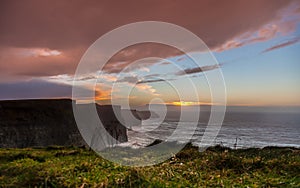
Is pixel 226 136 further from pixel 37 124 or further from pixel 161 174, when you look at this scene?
pixel 161 174

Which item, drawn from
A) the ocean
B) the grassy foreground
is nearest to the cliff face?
the ocean

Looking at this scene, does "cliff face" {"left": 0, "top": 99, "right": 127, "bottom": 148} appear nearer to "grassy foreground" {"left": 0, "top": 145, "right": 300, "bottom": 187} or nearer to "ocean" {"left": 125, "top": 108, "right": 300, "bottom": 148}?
"ocean" {"left": 125, "top": 108, "right": 300, "bottom": 148}

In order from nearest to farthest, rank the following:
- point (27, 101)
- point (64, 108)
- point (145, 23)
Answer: point (145, 23) → point (27, 101) → point (64, 108)

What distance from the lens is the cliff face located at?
3572 cm

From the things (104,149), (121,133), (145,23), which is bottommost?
(121,133)

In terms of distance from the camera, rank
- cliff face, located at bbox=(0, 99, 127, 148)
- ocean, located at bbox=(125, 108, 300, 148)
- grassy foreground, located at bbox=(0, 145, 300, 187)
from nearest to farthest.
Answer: grassy foreground, located at bbox=(0, 145, 300, 187) < cliff face, located at bbox=(0, 99, 127, 148) < ocean, located at bbox=(125, 108, 300, 148)

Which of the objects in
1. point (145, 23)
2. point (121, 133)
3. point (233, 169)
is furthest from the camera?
point (121, 133)

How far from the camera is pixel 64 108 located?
1838 inches

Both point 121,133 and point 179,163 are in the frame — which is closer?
point 179,163

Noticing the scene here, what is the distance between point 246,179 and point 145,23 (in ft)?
20.9

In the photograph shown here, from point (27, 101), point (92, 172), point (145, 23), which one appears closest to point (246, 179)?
point (92, 172)

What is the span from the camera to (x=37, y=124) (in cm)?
4050

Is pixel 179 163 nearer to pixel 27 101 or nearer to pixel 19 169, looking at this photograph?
pixel 19 169

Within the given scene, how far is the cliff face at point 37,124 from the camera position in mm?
35719
